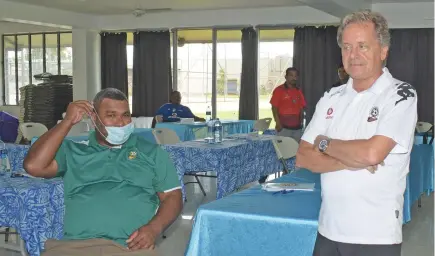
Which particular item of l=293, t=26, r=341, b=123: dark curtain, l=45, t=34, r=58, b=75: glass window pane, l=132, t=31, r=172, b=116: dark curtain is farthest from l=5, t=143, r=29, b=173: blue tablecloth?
l=45, t=34, r=58, b=75: glass window pane

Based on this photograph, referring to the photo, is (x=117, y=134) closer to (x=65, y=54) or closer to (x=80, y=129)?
(x=80, y=129)

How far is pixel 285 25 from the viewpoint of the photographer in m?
10.8

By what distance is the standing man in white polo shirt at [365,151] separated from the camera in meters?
1.69

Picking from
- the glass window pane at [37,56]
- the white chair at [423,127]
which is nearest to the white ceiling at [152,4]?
the glass window pane at [37,56]

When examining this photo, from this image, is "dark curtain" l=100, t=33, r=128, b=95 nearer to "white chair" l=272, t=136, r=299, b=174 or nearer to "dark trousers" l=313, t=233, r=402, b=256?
"white chair" l=272, t=136, r=299, b=174

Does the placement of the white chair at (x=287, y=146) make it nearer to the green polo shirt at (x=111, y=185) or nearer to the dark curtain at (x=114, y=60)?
the green polo shirt at (x=111, y=185)

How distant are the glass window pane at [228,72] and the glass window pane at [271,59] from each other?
0.47 meters

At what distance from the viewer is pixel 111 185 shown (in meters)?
2.29

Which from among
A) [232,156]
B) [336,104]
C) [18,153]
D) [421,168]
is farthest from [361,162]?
[421,168]

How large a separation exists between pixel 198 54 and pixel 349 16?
10358 millimetres

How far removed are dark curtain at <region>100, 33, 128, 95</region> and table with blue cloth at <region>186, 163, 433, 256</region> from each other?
32.6 ft

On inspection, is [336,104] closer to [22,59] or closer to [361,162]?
[361,162]

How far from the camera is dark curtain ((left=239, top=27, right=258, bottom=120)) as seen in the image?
11.0m

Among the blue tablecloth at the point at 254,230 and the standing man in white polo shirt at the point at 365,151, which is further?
the blue tablecloth at the point at 254,230
